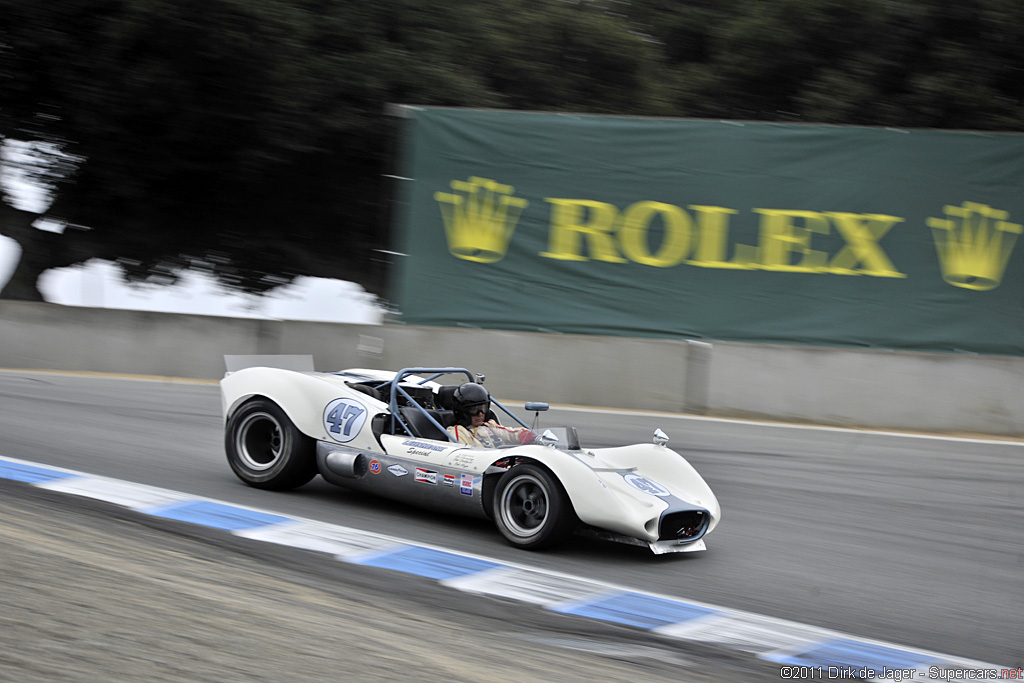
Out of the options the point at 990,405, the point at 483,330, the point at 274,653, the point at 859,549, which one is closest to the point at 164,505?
the point at 274,653

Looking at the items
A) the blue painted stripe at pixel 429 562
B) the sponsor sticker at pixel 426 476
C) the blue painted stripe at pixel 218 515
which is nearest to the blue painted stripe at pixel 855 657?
the blue painted stripe at pixel 429 562

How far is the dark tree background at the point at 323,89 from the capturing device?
16062mm

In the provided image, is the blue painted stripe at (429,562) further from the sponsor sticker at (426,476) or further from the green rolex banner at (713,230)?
the green rolex banner at (713,230)

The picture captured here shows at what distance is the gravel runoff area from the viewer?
364 centimetres

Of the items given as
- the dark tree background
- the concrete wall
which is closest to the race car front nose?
the concrete wall

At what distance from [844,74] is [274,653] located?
55.7ft

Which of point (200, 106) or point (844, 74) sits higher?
point (844, 74)

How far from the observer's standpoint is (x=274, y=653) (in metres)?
3.80

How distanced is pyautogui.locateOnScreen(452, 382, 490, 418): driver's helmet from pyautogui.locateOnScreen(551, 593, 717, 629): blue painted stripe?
5.65 ft

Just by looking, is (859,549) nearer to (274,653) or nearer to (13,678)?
(274,653)

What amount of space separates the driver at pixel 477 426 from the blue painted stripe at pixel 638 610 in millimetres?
Result: 1531

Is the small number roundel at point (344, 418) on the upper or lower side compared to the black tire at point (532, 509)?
upper

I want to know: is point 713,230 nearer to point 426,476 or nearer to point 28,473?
point 426,476

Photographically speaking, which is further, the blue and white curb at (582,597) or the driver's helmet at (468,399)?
the driver's helmet at (468,399)
